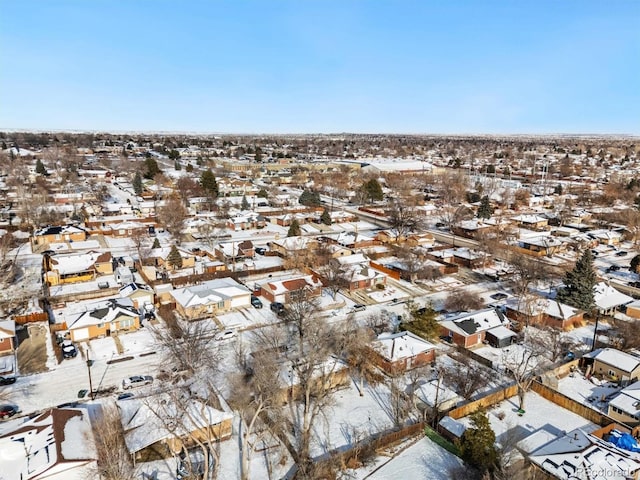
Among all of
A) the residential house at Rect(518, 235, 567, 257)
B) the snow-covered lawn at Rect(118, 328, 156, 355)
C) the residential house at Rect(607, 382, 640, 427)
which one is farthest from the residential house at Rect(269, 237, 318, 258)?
the residential house at Rect(607, 382, 640, 427)

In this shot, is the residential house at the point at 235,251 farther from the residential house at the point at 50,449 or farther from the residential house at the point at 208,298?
the residential house at the point at 50,449

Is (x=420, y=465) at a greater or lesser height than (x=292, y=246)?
lesser

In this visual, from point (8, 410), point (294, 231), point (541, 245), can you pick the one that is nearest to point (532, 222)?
point (541, 245)

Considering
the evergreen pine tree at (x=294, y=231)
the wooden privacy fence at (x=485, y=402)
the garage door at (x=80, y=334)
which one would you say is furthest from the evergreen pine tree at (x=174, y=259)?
the wooden privacy fence at (x=485, y=402)

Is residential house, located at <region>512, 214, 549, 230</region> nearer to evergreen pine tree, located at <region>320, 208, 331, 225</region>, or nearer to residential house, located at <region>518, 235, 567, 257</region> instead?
residential house, located at <region>518, 235, 567, 257</region>

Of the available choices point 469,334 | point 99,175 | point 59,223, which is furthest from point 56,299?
point 99,175

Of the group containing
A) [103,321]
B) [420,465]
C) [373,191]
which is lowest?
[420,465]

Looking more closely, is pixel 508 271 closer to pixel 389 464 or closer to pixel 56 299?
pixel 389 464

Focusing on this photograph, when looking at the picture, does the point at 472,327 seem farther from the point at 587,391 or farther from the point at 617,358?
the point at 617,358
